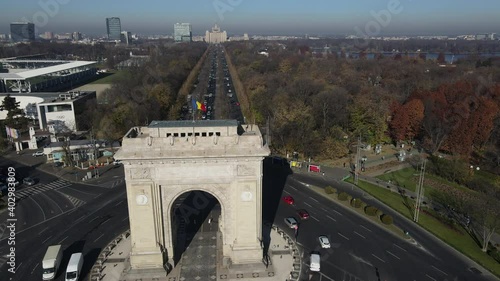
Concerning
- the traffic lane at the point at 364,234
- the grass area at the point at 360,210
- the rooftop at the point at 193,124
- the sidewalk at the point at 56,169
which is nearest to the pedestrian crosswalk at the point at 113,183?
the sidewalk at the point at 56,169

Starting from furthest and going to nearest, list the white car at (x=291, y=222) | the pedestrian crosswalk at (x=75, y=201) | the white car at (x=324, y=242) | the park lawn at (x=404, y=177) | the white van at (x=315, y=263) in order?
the park lawn at (x=404, y=177) < the pedestrian crosswalk at (x=75, y=201) < the white car at (x=291, y=222) < the white car at (x=324, y=242) < the white van at (x=315, y=263)

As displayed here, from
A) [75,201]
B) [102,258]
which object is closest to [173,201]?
[102,258]

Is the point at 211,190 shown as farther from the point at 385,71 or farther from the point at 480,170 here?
the point at 385,71

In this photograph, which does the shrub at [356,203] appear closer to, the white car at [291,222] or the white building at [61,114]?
the white car at [291,222]

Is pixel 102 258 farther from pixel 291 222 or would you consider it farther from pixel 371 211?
pixel 371 211

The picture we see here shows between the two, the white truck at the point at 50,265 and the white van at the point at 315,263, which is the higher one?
the white truck at the point at 50,265
